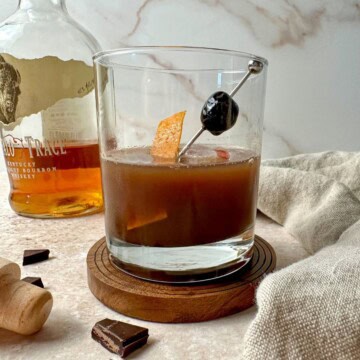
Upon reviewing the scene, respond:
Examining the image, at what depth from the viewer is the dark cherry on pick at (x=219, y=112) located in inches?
17.3

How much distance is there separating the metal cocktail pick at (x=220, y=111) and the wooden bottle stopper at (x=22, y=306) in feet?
0.55

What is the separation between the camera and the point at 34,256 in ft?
1.81

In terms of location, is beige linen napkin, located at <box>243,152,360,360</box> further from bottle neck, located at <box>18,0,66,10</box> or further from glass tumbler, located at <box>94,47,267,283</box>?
bottle neck, located at <box>18,0,66,10</box>

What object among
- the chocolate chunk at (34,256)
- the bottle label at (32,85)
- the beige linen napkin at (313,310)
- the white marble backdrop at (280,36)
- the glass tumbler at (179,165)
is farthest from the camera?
the white marble backdrop at (280,36)

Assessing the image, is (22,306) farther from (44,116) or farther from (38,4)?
(38,4)

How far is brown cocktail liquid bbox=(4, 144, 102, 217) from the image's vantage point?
71 centimetres

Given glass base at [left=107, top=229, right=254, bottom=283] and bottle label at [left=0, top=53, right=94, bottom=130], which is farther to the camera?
bottle label at [left=0, top=53, right=94, bottom=130]

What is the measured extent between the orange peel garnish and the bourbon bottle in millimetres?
286

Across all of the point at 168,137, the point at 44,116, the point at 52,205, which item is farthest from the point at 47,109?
the point at 168,137

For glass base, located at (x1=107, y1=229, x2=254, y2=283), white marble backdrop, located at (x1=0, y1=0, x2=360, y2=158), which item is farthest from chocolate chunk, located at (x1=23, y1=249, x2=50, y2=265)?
white marble backdrop, located at (x1=0, y1=0, x2=360, y2=158)

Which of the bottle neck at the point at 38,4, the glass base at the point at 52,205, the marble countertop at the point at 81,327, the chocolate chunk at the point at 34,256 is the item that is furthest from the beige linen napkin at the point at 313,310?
the bottle neck at the point at 38,4

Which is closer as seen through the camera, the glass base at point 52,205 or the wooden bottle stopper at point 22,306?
the wooden bottle stopper at point 22,306

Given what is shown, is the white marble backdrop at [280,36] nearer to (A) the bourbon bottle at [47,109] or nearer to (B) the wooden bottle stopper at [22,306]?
(A) the bourbon bottle at [47,109]

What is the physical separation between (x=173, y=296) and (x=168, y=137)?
14 cm
